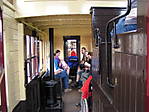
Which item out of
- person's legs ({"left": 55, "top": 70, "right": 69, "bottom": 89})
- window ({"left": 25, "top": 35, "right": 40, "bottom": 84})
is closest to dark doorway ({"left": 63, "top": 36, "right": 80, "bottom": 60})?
person's legs ({"left": 55, "top": 70, "right": 69, "bottom": 89})

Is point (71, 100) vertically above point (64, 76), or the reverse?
point (64, 76)

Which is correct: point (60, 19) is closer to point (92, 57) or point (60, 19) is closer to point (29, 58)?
point (29, 58)

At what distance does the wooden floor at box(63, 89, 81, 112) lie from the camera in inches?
223

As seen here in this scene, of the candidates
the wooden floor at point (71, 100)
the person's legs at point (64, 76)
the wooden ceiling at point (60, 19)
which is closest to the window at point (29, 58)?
the wooden ceiling at point (60, 19)

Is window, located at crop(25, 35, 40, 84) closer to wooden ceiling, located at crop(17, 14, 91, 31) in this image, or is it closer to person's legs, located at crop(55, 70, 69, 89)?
wooden ceiling, located at crop(17, 14, 91, 31)

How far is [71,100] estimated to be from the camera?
21.5 ft

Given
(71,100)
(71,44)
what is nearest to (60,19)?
(71,100)

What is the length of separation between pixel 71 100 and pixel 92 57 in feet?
10.8

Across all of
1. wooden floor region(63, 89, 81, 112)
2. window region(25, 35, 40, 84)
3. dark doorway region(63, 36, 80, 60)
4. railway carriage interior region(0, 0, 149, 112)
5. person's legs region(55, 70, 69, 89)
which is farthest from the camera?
dark doorway region(63, 36, 80, 60)

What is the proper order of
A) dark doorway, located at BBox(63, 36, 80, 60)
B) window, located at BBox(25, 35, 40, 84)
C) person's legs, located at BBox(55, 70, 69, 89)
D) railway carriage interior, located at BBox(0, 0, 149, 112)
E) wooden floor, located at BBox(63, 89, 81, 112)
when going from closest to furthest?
railway carriage interior, located at BBox(0, 0, 149, 112) < window, located at BBox(25, 35, 40, 84) < wooden floor, located at BBox(63, 89, 81, 112) < person's legs, located at BBox(55, 70, 69, 89) < dark doorway, located at BBox(63, 36, 80, 60)

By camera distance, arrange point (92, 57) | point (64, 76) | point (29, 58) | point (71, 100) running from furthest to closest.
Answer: point (64, 76) < point (71, 100) < point (29, 58) < point (92, 57)

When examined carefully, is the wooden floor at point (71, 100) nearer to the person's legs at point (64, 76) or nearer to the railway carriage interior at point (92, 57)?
the railway carriage interior at point (92, 57)

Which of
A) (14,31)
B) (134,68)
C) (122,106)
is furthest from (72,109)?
(134,68)

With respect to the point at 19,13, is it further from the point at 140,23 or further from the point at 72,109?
the point at 72,109
